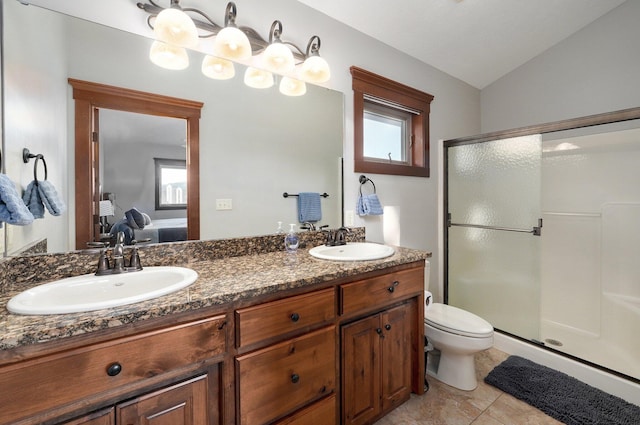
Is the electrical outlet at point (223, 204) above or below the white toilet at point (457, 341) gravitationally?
above

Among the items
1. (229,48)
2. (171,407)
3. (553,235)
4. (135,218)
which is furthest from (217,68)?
(553,235)

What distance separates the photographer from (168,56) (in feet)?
4.38

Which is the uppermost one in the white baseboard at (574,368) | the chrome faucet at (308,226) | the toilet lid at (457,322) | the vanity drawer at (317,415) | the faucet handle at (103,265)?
the chrome faucet at (308,226)

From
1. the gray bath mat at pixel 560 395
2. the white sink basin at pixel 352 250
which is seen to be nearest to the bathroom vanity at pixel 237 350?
the white sink basin at pixel 352 250

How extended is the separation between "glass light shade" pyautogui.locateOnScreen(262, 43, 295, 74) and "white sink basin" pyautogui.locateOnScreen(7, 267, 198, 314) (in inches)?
46.9

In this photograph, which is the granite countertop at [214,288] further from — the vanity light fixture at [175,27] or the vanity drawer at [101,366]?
the vanity light fixture at [175,27]

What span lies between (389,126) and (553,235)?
1.79 meters

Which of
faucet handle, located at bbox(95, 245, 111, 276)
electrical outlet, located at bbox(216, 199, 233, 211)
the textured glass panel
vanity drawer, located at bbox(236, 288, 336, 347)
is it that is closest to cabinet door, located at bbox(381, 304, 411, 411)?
vanity drawer, located at bbox(236, 288, 336, 347)

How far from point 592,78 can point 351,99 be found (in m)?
2.12

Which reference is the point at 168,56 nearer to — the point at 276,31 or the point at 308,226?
the point at 276,31

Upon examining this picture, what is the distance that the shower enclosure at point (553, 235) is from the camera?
2.14 m

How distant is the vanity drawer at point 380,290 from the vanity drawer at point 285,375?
14 cm

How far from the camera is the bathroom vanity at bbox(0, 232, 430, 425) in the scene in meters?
0.69

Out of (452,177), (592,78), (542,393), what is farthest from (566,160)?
(542,393)
